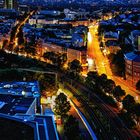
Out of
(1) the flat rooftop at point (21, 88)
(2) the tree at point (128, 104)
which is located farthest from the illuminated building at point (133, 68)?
(1) the flat rooftop at point (21, 88)

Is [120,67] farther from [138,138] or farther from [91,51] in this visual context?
[138,138]

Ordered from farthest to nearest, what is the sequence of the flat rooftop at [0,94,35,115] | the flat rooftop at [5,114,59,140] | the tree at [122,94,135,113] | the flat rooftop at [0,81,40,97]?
the flat rooftop at [0,81,40,97], the tree at [122,94,135,113], the flat rooftop at [0,94,35,115], the flat rooftop at [5,114,59,140]

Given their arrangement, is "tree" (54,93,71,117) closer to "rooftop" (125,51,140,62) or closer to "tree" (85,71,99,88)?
"tree" (85,71,99,88)

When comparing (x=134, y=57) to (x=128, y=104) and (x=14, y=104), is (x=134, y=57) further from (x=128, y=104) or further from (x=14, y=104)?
(x=14, y=104)

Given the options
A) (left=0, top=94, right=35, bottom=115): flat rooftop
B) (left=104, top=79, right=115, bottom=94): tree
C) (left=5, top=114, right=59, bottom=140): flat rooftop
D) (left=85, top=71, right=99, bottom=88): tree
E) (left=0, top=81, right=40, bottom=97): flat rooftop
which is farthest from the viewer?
(left=85, top=71, right=99, bottom=88): tree

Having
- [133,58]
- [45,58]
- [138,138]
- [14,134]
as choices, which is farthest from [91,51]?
[14,134]

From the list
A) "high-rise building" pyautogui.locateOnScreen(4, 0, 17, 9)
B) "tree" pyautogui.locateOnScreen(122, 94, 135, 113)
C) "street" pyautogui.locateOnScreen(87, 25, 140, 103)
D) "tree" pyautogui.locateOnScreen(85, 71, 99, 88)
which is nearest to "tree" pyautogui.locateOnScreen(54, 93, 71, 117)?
"tree" pyautogui.locateOnScreen(122, 94, 135, 113)

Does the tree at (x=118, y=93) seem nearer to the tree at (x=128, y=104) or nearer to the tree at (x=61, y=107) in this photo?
the tree at (x=128, y=104)

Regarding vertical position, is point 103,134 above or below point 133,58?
below

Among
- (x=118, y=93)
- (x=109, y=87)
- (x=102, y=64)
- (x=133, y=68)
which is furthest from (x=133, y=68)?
(x=102, y=64)
